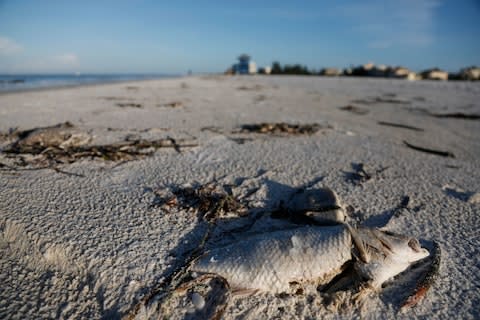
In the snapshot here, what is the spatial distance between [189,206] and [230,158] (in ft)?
4.00

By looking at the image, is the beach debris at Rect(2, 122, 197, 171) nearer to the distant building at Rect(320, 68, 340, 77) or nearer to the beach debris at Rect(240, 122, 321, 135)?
the beach debris at Rect(240, 122, 321, 135)

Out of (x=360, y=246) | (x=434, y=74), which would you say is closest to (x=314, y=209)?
(x=360, y=246)

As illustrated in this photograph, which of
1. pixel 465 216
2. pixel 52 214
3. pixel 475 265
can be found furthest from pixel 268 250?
pixel 465 216

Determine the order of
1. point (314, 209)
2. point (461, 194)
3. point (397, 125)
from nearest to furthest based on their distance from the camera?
point (314, 209) → point (461, 194) → point (397, 125)

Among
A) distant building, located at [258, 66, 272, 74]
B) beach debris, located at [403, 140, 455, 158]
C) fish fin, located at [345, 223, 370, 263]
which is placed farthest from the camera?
distant building, located at [258, 66, 272, 74]

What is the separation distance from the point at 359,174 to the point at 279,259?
5.98ft

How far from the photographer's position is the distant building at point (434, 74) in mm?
22781

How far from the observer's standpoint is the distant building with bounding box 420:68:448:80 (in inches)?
897

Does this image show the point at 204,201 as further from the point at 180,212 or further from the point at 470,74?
the point at 470,74

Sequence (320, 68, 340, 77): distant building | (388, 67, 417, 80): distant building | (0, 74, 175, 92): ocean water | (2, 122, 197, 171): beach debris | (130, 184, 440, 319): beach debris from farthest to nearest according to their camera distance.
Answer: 1. (320, 68, 340, 77): distant building
2. (388, 67, 417, 80): distant building
3. (0, 74, 175, 92): ocean water
4. (2, 122, 197, 171): beach debris
5. (130, 184, 440, 319): beach debris

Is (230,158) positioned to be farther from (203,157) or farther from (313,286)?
(313,286)

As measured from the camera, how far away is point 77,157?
122 inches

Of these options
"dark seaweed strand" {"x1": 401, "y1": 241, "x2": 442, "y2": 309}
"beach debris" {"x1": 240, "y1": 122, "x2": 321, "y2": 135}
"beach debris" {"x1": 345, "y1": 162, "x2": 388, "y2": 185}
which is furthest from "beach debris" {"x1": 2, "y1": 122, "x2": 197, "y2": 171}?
"dark seaweed strand" {"x1": 401, "y1": 241, "x2": 442, "y2": 309}

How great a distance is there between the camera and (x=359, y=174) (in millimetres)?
2934
